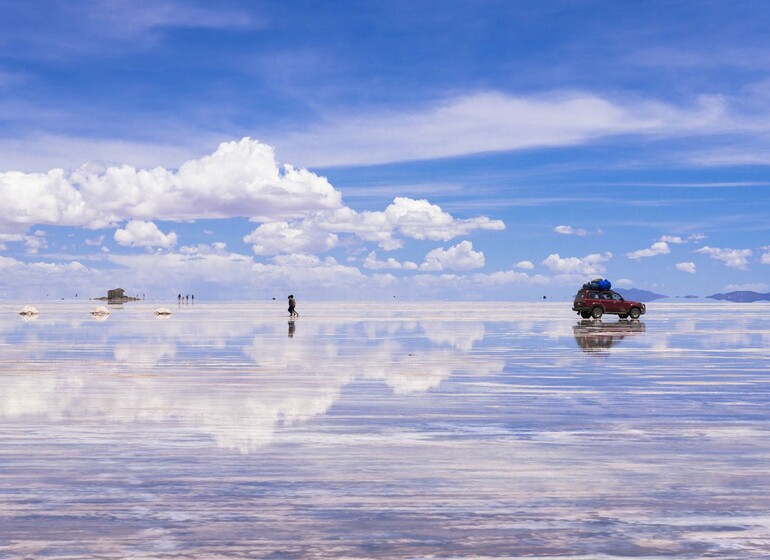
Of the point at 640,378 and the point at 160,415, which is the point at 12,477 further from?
the point at 640,378

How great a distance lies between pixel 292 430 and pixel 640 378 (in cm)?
1076

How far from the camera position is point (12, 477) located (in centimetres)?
946

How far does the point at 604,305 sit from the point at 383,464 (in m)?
55.7

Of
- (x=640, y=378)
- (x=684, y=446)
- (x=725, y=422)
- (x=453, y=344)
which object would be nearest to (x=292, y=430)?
(x=684, y=446)

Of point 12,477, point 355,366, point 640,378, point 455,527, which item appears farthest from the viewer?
point 355,366

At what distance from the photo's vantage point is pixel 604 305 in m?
63.7

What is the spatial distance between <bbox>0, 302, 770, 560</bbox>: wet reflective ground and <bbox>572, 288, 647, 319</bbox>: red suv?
138 ft

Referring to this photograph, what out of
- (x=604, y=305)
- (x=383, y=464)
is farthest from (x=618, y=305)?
(x=383, y=464)

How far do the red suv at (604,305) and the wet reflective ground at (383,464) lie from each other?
42.0m

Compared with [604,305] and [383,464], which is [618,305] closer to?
[604,305]

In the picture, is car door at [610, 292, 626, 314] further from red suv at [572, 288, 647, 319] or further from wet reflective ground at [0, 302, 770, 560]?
wet reflective ground at [0, 302, 770, 560]

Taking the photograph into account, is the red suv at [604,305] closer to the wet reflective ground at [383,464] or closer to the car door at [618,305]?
the car door at [618,305]

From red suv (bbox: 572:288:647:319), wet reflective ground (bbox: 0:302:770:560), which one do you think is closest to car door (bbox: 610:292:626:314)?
red suv (bbox: 572:288:647:319)

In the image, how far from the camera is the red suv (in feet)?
208
